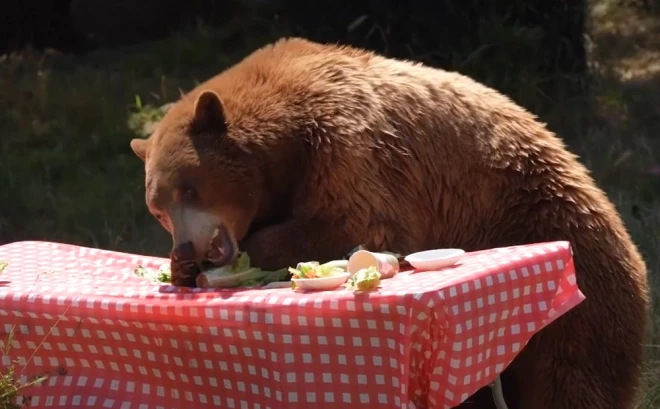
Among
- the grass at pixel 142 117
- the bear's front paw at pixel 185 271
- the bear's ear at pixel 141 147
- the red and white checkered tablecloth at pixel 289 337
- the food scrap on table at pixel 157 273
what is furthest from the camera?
the grass at pixel 142 117

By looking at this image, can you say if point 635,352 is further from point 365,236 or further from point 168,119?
point 168,119

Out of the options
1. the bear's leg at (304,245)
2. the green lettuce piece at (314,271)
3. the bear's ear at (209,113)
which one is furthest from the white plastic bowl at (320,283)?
the bear's ear at (209,113)

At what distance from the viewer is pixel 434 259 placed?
3.33 m

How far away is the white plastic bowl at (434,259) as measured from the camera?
331 centimetres

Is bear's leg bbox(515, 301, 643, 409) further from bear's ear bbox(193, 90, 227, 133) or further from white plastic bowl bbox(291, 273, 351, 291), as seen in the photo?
bear's ear bbox(193, 90, 227, 133)

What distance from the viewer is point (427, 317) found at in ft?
9.68

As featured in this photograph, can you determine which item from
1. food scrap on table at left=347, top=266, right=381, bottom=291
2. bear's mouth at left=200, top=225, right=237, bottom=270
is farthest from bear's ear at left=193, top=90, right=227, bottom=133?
food scrap on table at left=347, top=266, right=381, bottom=291

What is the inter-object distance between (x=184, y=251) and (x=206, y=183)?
26 centimetres

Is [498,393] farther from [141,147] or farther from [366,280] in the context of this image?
[141,147]

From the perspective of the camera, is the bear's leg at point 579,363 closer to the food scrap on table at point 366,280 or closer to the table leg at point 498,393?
the table leg at point 498,393

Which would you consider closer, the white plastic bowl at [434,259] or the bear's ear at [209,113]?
the white plastic bowl at [434,259]

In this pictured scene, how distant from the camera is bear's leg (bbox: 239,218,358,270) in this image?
11.9ft

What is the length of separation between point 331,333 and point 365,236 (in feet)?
2.23

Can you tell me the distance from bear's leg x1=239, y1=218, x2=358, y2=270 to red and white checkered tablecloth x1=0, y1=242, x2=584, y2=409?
0.32m
